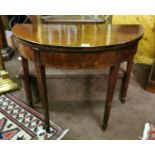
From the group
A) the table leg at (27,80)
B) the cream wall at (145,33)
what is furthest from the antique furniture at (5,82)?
the cream wall at (145,33)

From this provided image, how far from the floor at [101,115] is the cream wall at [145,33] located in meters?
0.62

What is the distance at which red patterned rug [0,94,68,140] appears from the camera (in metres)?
1.42

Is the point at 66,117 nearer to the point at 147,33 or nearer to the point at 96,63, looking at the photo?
the point at 96,63

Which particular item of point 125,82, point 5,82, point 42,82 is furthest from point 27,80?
point 125,82

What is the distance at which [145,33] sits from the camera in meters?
2.27

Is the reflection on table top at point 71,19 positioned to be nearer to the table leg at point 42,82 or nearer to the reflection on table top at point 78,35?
the reflection on table top at point 78,35

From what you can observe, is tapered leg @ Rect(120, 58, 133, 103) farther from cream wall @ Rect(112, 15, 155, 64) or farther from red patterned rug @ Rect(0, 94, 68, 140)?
cream wall @ Rect(112, 15, 155, 64)

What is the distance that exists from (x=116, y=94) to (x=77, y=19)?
0.73 meters

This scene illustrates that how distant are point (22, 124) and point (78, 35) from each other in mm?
809

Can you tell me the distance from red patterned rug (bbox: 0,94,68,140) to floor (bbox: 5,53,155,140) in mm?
74

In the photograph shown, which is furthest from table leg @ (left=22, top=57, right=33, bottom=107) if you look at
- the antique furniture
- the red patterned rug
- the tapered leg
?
the tapered leg

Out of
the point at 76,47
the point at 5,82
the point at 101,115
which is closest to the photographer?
the point at 76,47

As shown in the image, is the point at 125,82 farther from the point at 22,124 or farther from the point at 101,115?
the point at 22,124

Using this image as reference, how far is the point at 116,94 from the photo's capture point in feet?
5.64
